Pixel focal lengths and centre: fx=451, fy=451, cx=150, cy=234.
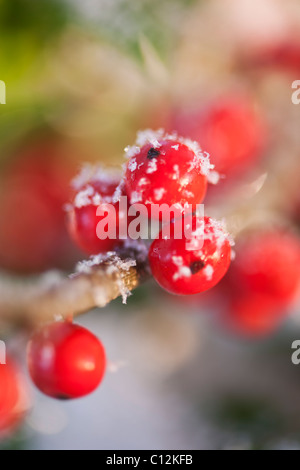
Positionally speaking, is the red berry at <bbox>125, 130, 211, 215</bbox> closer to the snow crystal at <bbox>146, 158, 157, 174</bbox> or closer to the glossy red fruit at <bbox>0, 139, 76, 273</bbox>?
the snow crystal at <bbox>146, 158, 157, 174</bbox>

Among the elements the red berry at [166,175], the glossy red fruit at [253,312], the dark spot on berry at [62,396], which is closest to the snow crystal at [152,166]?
the red berry at [166,175]

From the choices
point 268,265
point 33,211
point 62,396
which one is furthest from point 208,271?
point 33,211

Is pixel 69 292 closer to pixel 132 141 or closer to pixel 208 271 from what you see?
pixel 208 271

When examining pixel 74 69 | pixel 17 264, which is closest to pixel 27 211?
pixel 17 264

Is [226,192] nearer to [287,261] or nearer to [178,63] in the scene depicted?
[287,261]

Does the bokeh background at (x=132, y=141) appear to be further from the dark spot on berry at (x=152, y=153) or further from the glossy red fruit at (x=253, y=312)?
the dark spot on berry at (x=152, y=153)
